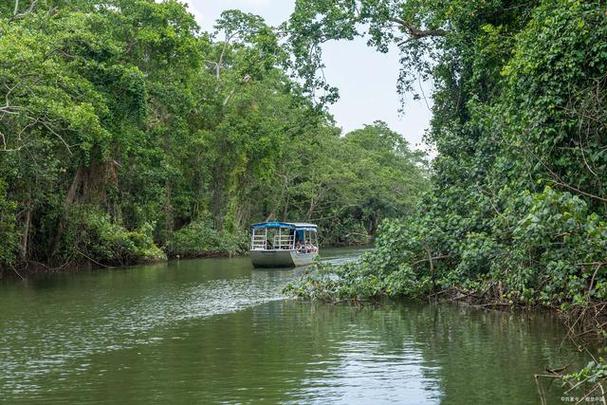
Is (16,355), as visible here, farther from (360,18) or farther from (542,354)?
(360,18)

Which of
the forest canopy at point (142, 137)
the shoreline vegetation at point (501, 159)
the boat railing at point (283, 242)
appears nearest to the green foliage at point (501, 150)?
the shoreline vegetation at point (501, 159)

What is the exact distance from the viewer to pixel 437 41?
20.3 metres

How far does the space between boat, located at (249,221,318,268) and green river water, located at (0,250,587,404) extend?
12.0 meters

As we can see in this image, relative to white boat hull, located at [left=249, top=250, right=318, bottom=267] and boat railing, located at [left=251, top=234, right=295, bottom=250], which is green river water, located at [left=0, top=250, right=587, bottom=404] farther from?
boat railing, located at [left=251, top=234, right=295, bottom=250]

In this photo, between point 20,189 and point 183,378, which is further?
point 20,189

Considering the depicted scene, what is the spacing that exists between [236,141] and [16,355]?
92.2 ft

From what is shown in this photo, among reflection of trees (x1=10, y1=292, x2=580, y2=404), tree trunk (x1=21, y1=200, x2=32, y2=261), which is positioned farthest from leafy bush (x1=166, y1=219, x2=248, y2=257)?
reflection of trees (x1=10, y1=292, x2=580, y2=404)

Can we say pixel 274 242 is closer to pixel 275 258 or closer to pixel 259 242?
pixel 259 242

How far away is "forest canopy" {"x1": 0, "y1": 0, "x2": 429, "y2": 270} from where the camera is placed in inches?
811

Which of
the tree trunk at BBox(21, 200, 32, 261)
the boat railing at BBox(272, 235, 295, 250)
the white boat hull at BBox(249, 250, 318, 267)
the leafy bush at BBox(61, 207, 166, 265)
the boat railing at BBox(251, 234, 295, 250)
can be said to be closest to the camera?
the tree trunk at BBox(21, 200, 32, 261)

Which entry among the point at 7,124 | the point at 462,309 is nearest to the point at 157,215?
the point at 7,124

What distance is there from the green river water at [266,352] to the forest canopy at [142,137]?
5.02 metres

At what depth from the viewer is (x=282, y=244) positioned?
113ft

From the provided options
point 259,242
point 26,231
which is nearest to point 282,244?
point 259,242
